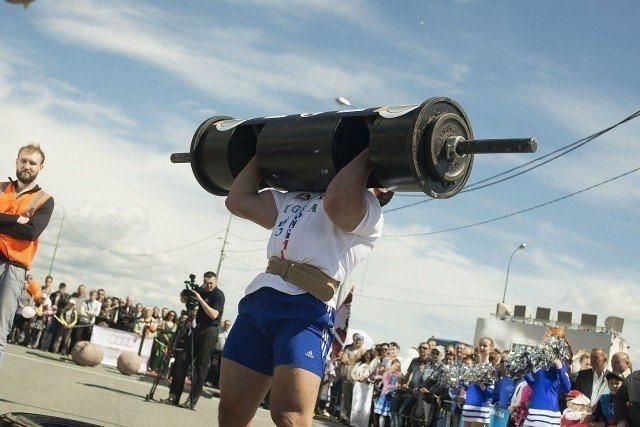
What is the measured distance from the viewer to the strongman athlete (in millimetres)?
3703

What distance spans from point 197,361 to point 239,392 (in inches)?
303

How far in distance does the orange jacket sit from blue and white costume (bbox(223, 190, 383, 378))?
251 centimetres

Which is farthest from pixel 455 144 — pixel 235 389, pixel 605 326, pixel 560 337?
pixel 605 326

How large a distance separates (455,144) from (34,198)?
3.62 meters

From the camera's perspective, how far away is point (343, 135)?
4141 mm

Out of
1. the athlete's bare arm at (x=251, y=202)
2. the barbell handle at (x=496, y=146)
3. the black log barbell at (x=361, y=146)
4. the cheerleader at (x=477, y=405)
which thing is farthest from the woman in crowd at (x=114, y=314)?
the barbell handle at (x=496, y=146)

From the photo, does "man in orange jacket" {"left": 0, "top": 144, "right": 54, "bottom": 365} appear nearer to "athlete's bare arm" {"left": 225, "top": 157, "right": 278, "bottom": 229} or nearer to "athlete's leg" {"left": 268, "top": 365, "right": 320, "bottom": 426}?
"athlete's bare arm" {"left": 225, "top": 157, "right": 278, "bottom": 229}

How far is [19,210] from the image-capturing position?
19.7 ft

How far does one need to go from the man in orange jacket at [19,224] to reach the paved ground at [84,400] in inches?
52.4

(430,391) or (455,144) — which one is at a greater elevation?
(455,144)

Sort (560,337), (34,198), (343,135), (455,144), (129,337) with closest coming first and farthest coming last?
(455,144)
(343,135)
(34,198)
(560,337)
(129,337)

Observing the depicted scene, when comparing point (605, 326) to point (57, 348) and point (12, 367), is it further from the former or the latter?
point (12, 367)

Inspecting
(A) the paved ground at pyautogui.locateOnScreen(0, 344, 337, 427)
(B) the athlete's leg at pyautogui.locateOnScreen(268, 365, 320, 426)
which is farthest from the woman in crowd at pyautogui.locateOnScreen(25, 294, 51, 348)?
(B) the athlete's leg at pyautogui.locateOnScreen(268, 365, 320, 426)

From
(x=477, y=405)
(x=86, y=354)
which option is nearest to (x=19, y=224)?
(x=477, y=405)
